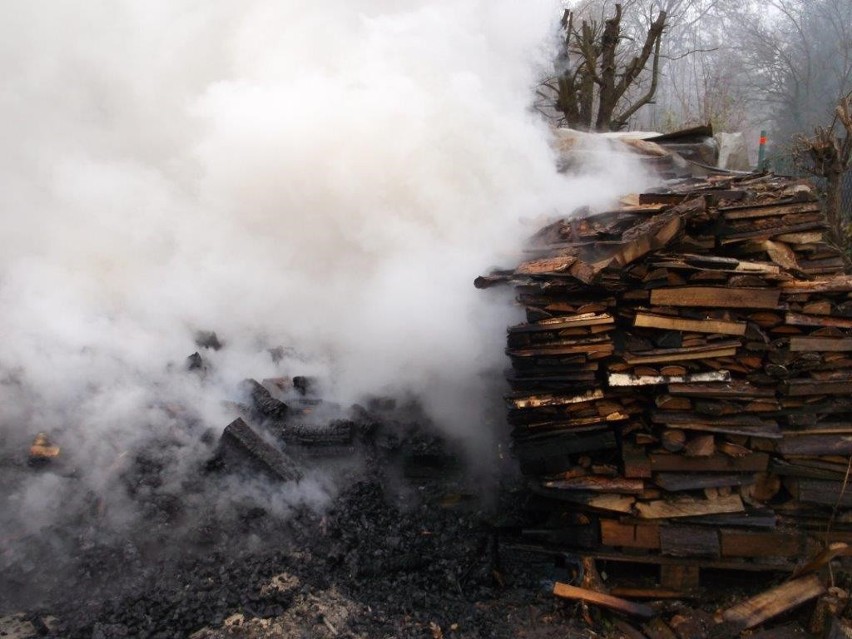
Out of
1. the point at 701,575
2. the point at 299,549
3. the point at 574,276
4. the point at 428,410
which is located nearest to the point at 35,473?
the point at 299,549

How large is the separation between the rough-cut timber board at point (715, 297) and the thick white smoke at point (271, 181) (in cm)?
182

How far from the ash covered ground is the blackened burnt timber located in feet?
0.16

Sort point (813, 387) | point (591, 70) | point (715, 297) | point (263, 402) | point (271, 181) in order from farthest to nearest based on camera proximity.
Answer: point (591, 70) → point (271, 181) → point (263, 402) → point (813, 387) → point (715, 297)

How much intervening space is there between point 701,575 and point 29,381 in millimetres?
5344

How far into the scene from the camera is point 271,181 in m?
6.82

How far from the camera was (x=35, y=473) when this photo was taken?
4168 mm

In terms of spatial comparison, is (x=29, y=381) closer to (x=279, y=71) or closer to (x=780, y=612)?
(x=279, y=71)

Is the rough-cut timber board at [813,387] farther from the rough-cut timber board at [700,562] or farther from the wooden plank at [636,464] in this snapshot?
the rough-cut timber board at [700,562]

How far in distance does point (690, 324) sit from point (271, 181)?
4.86 meters

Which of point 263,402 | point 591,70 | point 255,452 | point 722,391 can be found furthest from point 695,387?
point 591,70

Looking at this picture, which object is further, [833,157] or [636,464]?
[833,157]

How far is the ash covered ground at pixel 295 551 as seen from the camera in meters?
3.43

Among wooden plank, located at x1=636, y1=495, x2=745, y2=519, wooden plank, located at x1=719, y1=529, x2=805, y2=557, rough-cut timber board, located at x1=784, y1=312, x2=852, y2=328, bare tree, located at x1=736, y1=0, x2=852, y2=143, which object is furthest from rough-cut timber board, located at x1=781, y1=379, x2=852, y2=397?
bare tree, located at x1=736, y1=0, x2=852, y2=143

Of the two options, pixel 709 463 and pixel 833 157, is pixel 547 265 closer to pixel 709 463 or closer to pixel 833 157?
pixel 709 463
